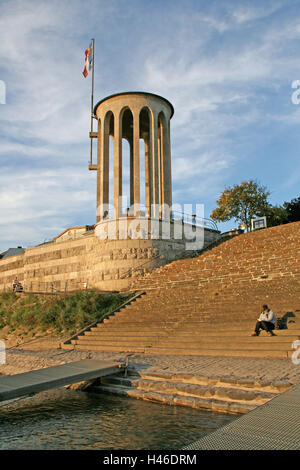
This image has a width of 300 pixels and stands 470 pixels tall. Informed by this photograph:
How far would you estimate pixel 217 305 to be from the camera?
13.5m

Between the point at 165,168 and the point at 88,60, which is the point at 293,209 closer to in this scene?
the point at 165,168

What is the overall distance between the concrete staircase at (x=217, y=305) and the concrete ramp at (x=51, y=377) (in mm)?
2937

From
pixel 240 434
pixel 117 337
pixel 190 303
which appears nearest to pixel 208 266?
pixel 190 303

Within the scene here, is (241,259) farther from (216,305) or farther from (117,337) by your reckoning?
(117,337)

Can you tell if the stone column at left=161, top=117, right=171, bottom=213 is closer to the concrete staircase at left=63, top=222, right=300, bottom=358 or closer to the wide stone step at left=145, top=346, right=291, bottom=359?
the concrete staircase at left=63, top=222, right=300, bottom=358

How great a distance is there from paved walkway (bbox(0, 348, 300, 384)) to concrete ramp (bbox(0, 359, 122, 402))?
1046mm

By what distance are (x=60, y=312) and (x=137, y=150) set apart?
43.9 ft

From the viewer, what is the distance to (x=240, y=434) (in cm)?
373

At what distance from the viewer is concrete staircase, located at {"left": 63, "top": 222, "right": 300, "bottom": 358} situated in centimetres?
1038

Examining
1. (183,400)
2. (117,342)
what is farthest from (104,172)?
(183,400)

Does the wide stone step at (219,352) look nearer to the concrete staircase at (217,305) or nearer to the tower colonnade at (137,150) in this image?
the concrete staircase at (217,305)

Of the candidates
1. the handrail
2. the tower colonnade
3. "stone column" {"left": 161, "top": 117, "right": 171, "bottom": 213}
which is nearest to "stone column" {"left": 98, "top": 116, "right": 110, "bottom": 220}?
the tower colonnade

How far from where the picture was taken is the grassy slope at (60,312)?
16734mm

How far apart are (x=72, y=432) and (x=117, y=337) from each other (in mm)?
7839
